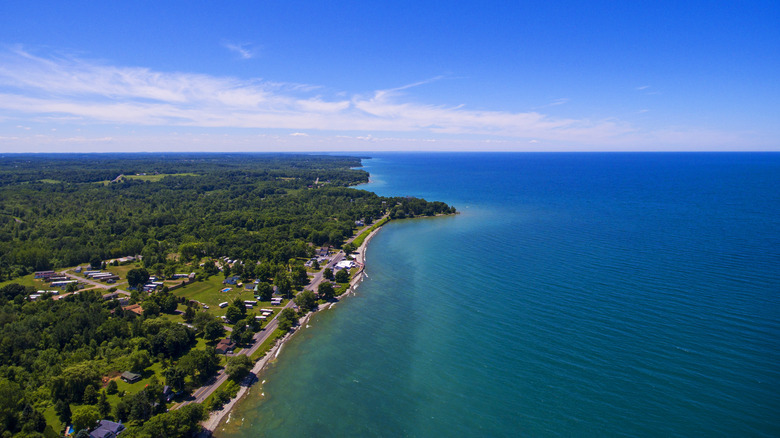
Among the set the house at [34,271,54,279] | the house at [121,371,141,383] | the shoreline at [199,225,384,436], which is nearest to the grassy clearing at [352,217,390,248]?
the shoreline at [199,225,384,436]

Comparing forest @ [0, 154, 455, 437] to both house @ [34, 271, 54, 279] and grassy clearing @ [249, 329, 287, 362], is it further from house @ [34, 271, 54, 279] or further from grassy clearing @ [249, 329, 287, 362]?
house @ [34, 271, 54, 279]

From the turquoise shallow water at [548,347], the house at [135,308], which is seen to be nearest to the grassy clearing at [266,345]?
the turquoise shallow water at [548,347]

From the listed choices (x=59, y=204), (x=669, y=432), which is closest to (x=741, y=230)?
(x=669, y=432)

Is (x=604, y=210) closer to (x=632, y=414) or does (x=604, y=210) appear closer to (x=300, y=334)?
(x=632, y=414)

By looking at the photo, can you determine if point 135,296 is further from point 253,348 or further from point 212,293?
point 253,348

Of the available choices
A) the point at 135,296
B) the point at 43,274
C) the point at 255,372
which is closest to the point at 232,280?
the point at 135,296

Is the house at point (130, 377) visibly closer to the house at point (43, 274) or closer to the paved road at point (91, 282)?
the paved road at point (91, 282)
